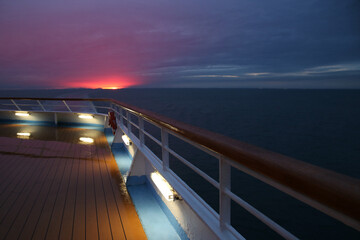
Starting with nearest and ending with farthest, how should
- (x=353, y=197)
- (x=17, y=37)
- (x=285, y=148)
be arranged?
(x=353, y=197) < (x=17, y=37) < (x=285, y=148)

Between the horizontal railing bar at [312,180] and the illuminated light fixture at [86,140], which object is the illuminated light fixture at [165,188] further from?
the illuminated light fixture at [86,140]

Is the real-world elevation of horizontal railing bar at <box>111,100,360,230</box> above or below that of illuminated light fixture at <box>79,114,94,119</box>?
above

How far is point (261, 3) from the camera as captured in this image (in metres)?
62.9

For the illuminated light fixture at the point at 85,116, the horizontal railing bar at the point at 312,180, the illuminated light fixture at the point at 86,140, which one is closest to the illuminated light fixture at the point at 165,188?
the horizontal railing bar at the point at 312,180

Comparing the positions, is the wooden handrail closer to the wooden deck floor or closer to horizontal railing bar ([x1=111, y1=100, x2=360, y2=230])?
horizontal railing bar ([x1=111, y1=100, x2=360, y2=230])

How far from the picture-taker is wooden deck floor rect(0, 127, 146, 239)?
1.70m

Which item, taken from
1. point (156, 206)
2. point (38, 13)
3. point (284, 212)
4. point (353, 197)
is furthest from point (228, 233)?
point (284, 212)

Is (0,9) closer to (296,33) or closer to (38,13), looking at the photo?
(38,13)

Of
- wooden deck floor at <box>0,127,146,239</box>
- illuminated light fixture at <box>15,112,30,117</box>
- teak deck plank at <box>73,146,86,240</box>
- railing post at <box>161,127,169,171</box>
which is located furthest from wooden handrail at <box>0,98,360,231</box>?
illuminated light fixture at <box>15,112,30,117</box>

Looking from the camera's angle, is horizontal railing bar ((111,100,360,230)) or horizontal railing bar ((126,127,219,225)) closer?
horizontal railing bar ((111,100,360,230))


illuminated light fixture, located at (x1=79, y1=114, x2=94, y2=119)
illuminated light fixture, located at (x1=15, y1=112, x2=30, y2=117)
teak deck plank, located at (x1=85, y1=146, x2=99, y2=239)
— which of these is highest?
illuminated light fixture, located at (x1=15, y1=112, x2=30, y2=117)

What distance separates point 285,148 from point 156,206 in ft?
76.8

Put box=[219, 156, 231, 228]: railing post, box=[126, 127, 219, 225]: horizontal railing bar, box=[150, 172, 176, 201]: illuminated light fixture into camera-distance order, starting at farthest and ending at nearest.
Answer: box=[150, 172, 176, 201]: illuminated light fixture
box=[126, 127, 219, 225]: horizontal railing bar
box=[219, 156, 231, 228]: railing post

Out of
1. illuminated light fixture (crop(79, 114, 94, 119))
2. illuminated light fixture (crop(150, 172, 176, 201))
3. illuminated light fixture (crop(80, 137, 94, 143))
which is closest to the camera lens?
illuminated light fixture (crop(150, 172, 176, 201))
